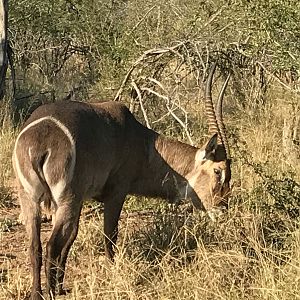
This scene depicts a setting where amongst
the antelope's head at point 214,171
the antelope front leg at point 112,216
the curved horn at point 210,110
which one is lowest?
the antelope front leg at point 112,216

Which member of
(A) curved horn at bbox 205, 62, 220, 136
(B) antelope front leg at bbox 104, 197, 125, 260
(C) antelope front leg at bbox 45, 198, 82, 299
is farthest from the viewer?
(A) curved horn at bbox 205, 62, 220, 136

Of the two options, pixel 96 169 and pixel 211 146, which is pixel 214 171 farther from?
pixel 96 169

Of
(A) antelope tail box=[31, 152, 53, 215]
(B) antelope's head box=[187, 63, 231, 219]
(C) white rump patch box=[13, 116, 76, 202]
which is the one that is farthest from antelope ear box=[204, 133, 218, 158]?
(A) antelope tail box=[31, 152, 53, 215]

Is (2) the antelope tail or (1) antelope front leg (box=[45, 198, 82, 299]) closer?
(2) the antelope tail

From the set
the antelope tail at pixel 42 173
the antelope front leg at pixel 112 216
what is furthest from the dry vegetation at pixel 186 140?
the antelope tail at pixel 42 173

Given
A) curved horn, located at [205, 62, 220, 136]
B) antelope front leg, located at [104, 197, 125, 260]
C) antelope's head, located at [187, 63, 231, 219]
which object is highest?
curved horn, located at [205, 62, 220, 136]

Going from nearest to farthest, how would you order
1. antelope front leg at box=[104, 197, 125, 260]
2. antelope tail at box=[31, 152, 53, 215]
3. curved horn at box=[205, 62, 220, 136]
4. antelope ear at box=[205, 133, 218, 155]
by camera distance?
antelope tail at box=[31, 152, 53, 215] < antelope front leg at box=[104, 197, 125, 260] < antelope ear at box=[205, 133, 218, 155] < curved horn at box=[205, 62, 220, 136]

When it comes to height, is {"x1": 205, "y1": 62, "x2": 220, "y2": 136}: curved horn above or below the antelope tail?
above

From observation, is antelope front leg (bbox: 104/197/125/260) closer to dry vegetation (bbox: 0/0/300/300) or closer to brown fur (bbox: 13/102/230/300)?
brown fur (bbox: 13/102/230/300)

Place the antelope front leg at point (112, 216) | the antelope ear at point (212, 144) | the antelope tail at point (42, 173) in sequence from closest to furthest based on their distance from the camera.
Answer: the antelope tail at point (42, 173) → the antelope front leg at point (112, 216) → the antelope ear at point (212, 144)

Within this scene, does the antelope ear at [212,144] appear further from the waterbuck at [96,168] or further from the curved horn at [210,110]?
the curved horn at [210,110]

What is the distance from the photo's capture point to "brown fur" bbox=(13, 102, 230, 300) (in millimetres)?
4531

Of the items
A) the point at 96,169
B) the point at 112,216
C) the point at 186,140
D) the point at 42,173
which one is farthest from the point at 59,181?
the point at 186,140

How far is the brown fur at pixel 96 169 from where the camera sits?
4.53 meters
